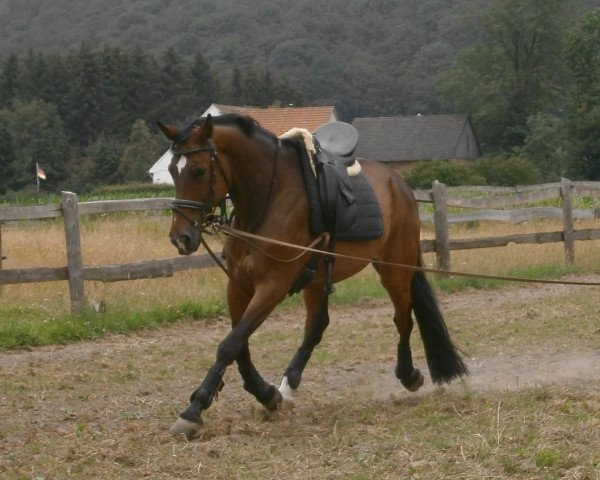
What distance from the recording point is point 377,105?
116750 millimetres

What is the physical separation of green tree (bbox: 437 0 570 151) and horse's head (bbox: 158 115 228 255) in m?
68.7

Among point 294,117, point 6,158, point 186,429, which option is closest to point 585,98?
point 294,117

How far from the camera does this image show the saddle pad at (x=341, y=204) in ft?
23.3

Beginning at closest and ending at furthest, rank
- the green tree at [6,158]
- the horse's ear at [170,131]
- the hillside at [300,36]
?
the horse's ear at [170,131]
the green tree at [6,158]
the hillside at [300,36]

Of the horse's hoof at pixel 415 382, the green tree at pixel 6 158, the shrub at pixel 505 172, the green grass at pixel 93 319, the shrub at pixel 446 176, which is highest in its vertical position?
the horse's hoof at pixel 415 382

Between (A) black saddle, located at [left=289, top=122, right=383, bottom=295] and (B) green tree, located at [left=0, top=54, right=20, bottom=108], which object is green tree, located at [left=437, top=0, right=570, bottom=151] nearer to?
(B) green tree, located at [left=0, top=54, right=20, bottom=108]

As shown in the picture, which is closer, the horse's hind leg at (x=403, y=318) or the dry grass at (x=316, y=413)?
the dry grass at (x=316, y=413)

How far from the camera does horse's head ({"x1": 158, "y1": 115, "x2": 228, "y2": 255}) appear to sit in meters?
6.34

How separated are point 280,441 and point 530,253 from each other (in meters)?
11.3

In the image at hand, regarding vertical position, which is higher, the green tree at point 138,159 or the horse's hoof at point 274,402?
the horse's hoof at point 274,402

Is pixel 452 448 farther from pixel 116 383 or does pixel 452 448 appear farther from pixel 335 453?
pixel 116 383

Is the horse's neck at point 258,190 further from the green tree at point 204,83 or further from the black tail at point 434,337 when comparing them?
the green tree at point 204,83

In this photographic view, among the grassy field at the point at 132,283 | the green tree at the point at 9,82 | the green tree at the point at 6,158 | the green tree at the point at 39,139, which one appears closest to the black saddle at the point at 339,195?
the grassy field at the point at 132,283

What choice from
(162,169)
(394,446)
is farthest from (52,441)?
(162,169)
